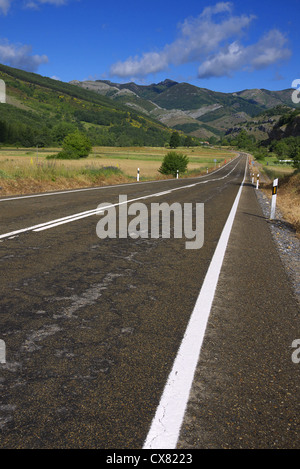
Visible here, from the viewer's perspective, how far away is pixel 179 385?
228 cm

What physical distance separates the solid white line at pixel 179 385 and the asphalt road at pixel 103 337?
48mm

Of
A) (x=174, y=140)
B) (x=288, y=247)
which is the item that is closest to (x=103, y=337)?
(x=288, y=247)

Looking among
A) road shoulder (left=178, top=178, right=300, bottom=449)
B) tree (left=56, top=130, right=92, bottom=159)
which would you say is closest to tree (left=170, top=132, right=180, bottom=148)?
tree (left=56, top=130, right=92, bottom=159)

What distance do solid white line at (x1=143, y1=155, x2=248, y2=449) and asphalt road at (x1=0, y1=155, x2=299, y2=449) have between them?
5 centimetres

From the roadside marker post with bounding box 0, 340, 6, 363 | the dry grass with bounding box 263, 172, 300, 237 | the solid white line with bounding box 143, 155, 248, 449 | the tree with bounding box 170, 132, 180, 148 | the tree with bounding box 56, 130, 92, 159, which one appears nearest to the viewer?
the solid white line with bounding box 143, 155, 248, 449

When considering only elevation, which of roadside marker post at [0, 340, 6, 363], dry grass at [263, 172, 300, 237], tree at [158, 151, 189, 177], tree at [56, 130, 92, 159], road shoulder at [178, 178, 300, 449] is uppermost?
tree at [56, 130, 92, 159]

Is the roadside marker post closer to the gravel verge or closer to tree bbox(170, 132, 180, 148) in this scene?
the gravel verge

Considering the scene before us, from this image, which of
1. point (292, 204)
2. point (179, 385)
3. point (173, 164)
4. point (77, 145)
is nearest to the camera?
point (179, 385)

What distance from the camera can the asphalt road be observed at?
1896 mm

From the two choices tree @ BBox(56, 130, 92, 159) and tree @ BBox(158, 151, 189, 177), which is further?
tree @ BBox(56, 130, 92, 159)

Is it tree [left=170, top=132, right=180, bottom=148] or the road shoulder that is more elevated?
tree [left=170, top=132, right=180, bottom=148]

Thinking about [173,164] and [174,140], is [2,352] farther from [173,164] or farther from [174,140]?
[174,140]

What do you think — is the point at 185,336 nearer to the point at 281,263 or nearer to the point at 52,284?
the point at 52,284

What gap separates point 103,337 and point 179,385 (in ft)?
2.69
